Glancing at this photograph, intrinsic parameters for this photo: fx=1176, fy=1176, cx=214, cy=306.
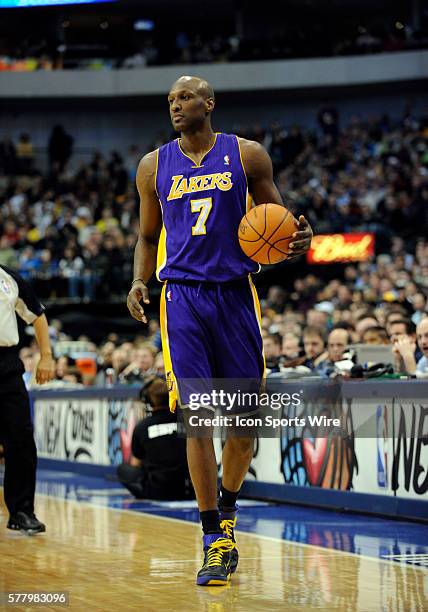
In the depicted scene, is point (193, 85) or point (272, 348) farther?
point (272, 348)

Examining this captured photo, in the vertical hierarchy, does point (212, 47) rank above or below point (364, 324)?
above

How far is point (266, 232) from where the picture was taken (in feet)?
20.1

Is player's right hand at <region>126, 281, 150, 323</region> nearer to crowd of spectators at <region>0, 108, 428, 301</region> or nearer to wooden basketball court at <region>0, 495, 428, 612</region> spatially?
wooden basketball court at <region>0, 495, 428, 612</region>

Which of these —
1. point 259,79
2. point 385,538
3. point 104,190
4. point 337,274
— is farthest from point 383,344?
point 259,79

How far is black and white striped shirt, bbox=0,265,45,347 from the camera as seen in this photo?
27.4ft

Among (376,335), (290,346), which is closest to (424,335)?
(376,335)

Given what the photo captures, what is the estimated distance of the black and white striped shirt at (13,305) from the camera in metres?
8.35

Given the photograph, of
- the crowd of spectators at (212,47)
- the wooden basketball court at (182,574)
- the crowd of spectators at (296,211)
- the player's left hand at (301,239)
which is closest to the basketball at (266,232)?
the player's left hand at (301,239)

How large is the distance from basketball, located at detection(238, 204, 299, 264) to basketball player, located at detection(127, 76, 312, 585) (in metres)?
0.07

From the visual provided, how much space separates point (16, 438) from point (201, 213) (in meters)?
2.94

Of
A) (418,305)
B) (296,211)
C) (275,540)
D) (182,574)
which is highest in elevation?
(296,211)

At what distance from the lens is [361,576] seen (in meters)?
6.25

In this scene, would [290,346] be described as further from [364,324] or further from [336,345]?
[336,345]

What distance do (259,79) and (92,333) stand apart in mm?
14405
